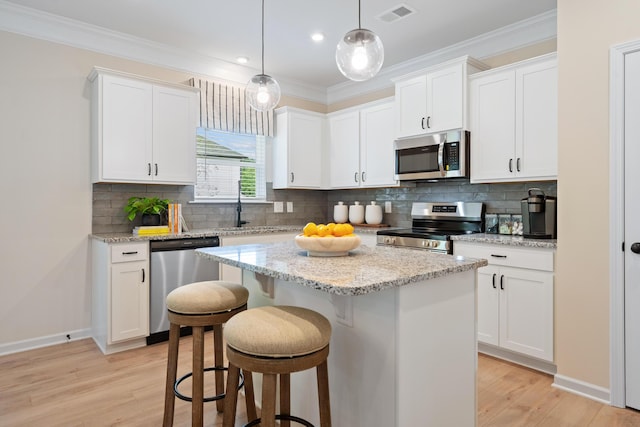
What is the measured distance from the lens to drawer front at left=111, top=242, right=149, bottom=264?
10.2 feet

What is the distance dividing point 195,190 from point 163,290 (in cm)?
120

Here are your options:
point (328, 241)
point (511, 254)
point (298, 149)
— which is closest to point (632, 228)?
point (511, 254)

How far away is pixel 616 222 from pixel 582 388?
1052 mm

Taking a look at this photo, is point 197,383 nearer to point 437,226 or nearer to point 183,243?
point 183,243

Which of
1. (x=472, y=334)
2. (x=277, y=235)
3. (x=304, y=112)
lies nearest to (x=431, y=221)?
(x=277, y=235)

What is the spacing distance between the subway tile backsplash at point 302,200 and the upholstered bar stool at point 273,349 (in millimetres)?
2622

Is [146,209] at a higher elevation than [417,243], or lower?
higher

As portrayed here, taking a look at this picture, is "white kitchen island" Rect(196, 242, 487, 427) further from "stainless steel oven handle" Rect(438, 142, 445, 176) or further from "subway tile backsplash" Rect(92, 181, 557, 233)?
"subway tile backsplash" Rect(92, 181, 557, 233)

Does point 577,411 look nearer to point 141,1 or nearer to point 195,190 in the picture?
point 195,190

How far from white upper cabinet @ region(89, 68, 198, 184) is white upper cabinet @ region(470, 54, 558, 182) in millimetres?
2640

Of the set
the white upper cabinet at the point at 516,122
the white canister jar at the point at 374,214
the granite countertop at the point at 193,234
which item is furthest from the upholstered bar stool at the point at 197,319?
the white canister jar at the point at 374,214

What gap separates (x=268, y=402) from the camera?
132 centimetres

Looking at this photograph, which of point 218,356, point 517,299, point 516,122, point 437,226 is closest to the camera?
point 218,356

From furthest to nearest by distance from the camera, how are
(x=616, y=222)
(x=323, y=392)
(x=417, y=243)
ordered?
(x=417, y=243) → (x=616, y=222) → (x=323, y=392)
